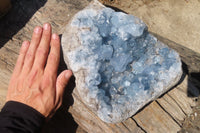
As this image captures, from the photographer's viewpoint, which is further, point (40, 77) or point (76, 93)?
point (76, 93)

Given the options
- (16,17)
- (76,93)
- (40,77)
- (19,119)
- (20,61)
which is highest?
(16,17)

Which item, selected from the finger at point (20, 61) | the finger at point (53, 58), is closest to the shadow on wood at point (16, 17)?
the finger at point (20, 61)

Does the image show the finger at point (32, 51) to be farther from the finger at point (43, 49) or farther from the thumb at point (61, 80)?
the thumb at point (61, 80)

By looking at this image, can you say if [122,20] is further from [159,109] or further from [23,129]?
[23,129]

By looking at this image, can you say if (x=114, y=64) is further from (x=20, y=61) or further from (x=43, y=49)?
(x=20, y=61)

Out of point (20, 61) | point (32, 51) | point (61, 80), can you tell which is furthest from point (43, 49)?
point (61, 80)

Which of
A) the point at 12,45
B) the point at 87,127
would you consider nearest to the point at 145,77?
the point at 87,127

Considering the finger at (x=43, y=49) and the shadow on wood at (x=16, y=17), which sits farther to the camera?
the shadow on wood at (x=16, y=17)
